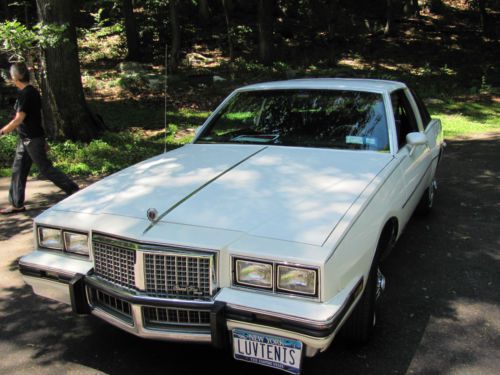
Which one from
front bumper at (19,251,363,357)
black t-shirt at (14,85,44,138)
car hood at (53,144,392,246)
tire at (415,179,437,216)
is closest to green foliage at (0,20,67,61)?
black t-shirt at (14,85,44,138)

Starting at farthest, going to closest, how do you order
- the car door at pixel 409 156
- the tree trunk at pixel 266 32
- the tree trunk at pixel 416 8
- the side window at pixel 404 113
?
the tree trunk at pixel 416 8
the tree trunk at pixel 266 32
the side window at pixel 404 113
the car door at pixel 409 156

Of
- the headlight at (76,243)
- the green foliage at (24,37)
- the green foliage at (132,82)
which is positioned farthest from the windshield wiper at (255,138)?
the green foliage at (132,82)

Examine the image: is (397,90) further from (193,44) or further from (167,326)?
(193,44)

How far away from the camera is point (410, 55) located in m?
21.3

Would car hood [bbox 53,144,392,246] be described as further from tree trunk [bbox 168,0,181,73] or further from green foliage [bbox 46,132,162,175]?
tree trunk [bbox 168,0,181,73]

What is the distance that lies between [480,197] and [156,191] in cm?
478

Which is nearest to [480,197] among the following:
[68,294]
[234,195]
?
[234,195]

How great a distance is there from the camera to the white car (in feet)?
7.94

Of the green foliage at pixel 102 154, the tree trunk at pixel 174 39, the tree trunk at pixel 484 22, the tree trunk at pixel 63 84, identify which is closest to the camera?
the green foliage at pixel 102 154

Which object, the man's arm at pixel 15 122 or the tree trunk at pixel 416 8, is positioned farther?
the tree trunk at pixel 416 8

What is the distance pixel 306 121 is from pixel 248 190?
4.00ft

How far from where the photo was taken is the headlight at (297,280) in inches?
93.9

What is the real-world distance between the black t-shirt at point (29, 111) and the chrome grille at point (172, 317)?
375 centimetres

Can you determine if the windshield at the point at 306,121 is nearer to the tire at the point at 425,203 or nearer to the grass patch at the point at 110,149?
the tire at the point at 425,203
